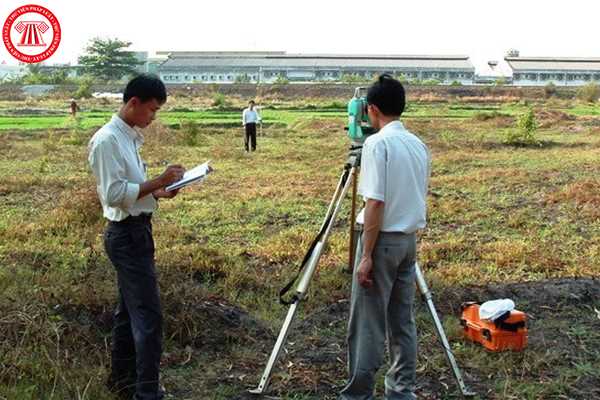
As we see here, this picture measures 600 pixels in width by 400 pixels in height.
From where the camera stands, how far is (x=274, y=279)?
18.3ft

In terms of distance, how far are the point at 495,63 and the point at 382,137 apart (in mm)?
86734

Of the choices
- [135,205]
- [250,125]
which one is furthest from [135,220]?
[250,125]

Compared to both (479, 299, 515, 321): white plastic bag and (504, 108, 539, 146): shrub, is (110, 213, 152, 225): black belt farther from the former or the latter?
(504, 108, 539, 146): shrub

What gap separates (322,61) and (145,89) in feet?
246

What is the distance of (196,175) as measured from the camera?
3100 millimetres

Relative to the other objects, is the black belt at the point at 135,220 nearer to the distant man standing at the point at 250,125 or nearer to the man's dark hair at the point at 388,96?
the man's dark hair at the point at 388,96

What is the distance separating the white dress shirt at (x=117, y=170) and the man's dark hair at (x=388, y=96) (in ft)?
3.83

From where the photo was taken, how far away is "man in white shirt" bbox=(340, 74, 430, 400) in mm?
2988

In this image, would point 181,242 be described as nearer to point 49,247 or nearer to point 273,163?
point 49,247

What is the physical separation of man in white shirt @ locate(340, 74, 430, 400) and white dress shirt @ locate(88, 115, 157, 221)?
106 cm

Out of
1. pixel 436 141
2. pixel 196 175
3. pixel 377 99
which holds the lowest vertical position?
pixel 436 141

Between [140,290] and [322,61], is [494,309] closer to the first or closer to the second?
[140,290]

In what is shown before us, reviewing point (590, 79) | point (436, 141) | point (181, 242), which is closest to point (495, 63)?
point (590, 79)

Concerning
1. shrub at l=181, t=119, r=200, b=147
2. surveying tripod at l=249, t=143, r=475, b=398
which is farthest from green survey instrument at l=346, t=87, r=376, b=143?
shrub at l=181, t=119, r=200, b=147
